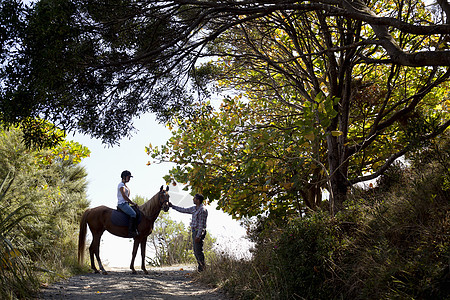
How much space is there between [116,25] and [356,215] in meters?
5.88

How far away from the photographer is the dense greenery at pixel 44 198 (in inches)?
349

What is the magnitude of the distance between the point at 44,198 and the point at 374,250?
9.47m

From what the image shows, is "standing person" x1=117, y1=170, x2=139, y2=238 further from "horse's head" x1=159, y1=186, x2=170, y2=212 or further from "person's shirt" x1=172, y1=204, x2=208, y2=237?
"person's shirt" x1=172, y1=204, x2=208, y2=237

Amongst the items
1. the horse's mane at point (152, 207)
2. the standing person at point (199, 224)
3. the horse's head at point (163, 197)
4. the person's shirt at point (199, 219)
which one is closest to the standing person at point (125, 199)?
the horse's mane at point (152, 207)

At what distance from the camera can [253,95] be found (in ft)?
41.5

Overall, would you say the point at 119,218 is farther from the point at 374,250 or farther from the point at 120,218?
the point at 374,250

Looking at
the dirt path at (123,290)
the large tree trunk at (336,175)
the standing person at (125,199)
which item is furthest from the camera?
the standing person at (125,199)

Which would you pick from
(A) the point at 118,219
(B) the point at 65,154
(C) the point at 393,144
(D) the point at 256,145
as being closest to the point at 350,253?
(D) the point at 256,145

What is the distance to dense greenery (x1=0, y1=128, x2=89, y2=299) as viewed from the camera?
8.86 m

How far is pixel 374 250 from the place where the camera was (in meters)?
5.12

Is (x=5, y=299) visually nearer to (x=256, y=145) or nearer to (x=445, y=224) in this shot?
(x=256, y=145)

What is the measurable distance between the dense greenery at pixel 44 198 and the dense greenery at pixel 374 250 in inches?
171

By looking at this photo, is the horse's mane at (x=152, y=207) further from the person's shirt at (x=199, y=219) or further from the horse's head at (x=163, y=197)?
the person's shirt at (x=199, y=219)

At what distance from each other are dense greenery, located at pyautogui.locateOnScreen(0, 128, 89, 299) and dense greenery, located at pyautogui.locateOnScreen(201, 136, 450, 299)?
4.34 meters
